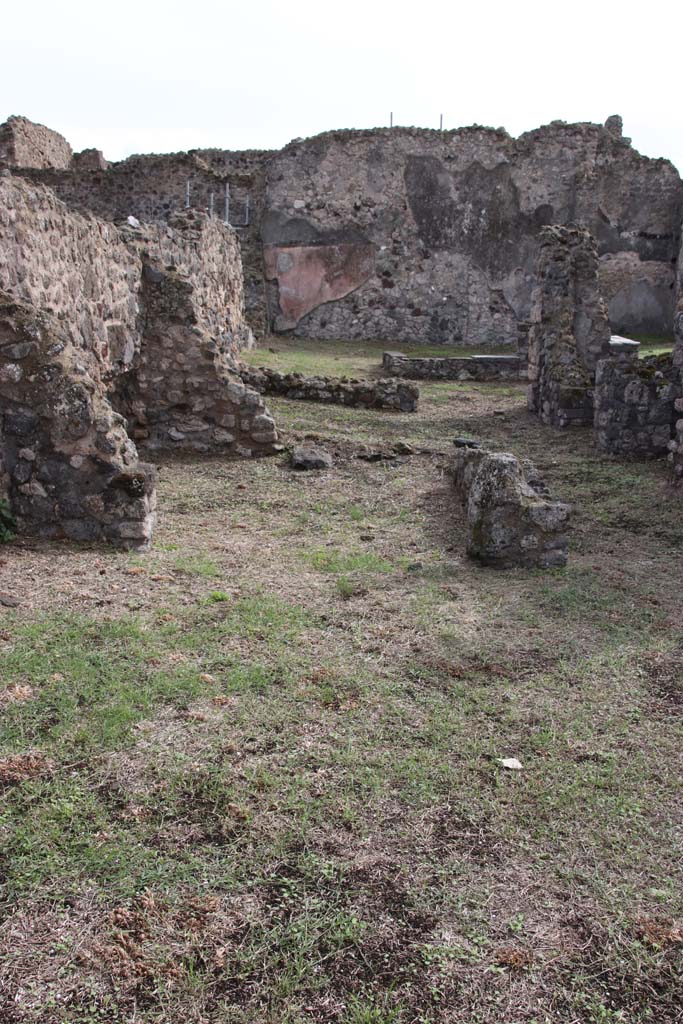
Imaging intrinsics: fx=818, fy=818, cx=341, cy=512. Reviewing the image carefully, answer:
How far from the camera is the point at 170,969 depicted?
226 centimetres

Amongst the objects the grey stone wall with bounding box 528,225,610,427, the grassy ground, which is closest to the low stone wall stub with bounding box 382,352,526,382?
the grey stone wall with bounding box 528,225,610,427

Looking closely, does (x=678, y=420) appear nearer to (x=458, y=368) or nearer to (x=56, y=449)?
(x=56, y=449)

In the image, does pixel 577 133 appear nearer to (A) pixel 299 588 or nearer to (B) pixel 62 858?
(A) pixel 299 588

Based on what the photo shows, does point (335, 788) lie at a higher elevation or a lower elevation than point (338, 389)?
lower

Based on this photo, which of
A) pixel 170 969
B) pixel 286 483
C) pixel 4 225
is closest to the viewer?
pixel 170 969

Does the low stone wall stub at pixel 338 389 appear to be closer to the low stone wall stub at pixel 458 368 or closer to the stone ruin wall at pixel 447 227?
the low stone wall stub at pixel 458 368

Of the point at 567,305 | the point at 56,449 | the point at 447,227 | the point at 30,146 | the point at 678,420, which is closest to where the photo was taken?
the point at 56,449

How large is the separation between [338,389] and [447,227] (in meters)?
11.2

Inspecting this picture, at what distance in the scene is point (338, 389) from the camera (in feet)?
35.6

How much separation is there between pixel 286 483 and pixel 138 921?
509cm

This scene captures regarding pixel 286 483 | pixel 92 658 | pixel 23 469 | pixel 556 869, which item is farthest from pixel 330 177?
pixel 556 869

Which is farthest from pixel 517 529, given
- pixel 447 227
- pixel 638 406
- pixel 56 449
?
pixel 447 227

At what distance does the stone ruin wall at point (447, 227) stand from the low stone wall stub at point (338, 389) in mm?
9770

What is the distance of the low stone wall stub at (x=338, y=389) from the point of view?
35.3ft
